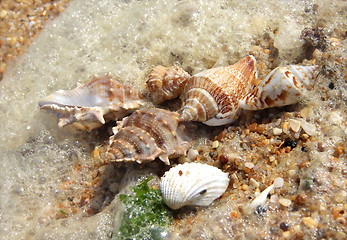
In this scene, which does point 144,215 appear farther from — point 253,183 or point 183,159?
point 253,183

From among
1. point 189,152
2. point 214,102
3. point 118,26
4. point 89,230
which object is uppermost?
point 118,26

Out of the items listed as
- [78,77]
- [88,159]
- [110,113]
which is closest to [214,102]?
[110,113]

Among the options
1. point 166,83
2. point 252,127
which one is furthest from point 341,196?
point 166,83

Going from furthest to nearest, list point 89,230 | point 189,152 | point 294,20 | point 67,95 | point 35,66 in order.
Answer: point 35,66 < point 294,20 < point 67,95 < point 189,152 < point 89,230

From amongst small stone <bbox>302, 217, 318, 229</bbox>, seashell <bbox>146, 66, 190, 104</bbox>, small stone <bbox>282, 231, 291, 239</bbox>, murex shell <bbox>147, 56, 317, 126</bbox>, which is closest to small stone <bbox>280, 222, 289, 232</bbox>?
small stone <bbox>282, 231, 291, 239</bbox>

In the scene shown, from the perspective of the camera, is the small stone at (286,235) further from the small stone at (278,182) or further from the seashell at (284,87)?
the seashell at (284,87)

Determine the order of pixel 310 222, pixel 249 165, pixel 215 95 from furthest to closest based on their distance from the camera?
pixel 215 95, pixel 249 165, pixel 310 222

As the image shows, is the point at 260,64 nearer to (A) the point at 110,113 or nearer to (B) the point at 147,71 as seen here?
(B) the point at 147,71
